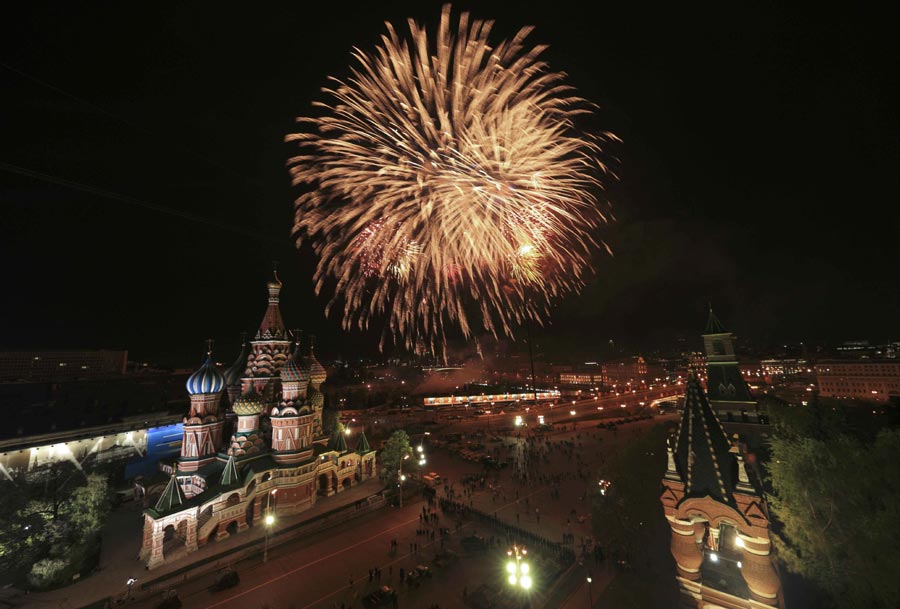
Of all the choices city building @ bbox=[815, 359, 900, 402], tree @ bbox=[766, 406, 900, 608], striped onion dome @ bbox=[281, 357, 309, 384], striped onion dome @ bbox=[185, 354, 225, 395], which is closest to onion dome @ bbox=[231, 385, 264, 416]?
striped onion dome @ bbox=[185, 354, 225, 395]

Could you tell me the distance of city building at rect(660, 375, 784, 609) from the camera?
931 cm

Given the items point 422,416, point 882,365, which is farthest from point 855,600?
point 882,365

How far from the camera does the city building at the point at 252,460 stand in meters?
17.7

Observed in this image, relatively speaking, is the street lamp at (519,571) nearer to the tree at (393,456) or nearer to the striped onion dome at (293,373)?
the tree at (393,456)

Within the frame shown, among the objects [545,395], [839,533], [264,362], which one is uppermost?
[264,362]

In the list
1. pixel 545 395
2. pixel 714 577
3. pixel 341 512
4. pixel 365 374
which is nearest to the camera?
pixel 714 577

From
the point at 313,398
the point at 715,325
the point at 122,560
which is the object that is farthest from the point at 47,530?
the point at 715,325

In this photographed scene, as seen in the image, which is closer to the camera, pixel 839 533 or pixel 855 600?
pixel 855 600

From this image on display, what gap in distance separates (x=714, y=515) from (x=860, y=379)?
8014 centimetres

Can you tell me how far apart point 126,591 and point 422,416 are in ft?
144

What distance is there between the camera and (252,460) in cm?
2216

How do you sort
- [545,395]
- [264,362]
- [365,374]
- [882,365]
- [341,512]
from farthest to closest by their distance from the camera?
1. [365,374]
2. [545,395]
3. [882,365]
4. [264,362]
5. [341,512]

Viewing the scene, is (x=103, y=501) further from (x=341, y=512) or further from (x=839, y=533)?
(x=839, y=533)

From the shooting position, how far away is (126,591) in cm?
1408
